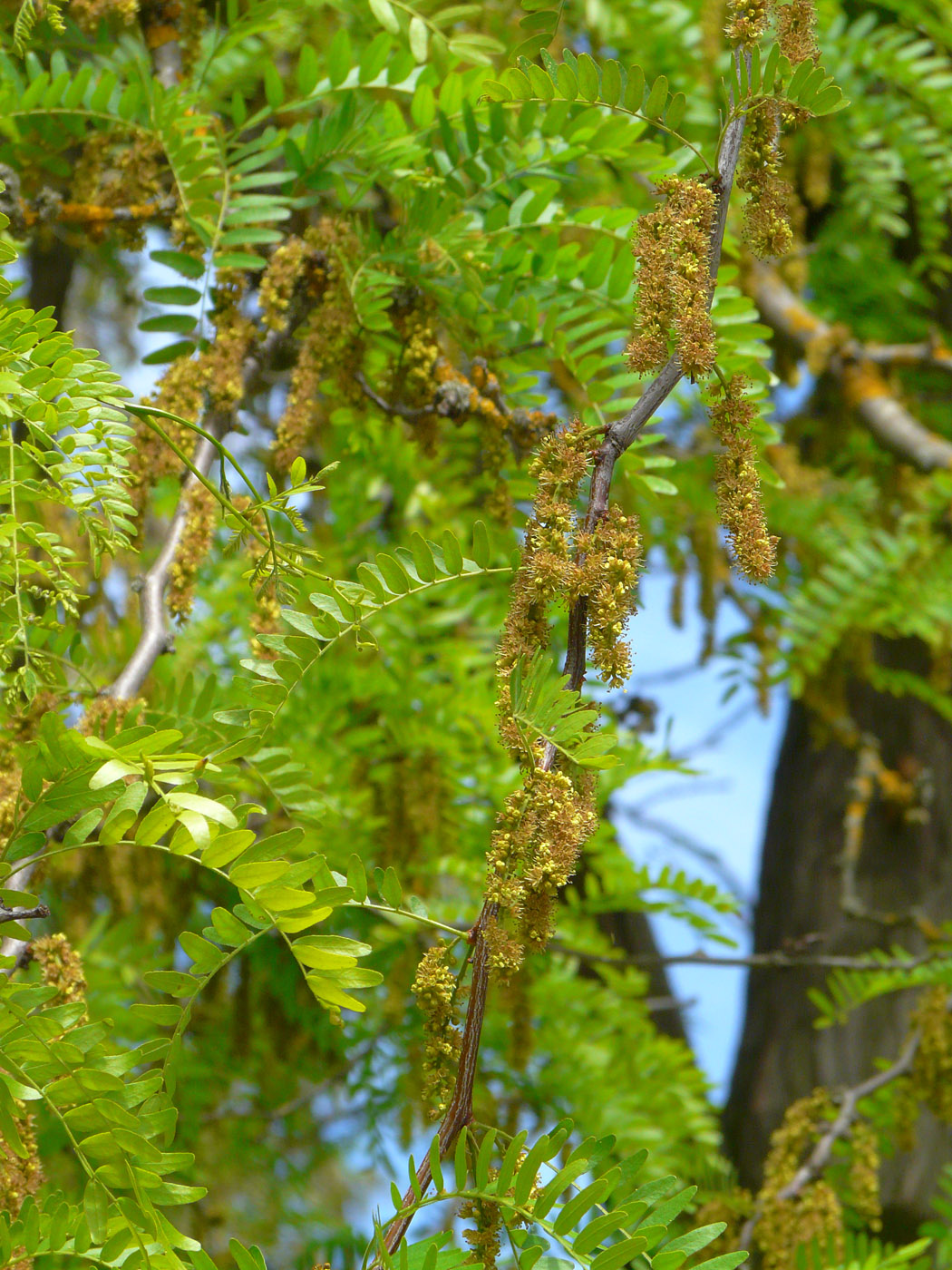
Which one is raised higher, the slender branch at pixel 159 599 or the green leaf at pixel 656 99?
the green leaf at pixel 656 99

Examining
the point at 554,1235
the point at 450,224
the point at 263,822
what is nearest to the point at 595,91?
the point at 450,224

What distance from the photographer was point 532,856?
674mm

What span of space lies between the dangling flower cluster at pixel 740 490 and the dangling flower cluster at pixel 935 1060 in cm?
121

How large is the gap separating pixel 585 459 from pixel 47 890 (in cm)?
147

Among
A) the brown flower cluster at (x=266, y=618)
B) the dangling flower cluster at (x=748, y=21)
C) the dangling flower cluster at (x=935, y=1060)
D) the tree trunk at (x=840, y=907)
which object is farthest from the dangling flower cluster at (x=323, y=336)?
the tree trunk at (x=840, y=907)

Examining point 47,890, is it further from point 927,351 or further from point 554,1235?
point 927,351

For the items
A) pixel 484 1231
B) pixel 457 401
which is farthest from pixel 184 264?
pixel 484 1231

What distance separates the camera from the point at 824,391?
115 inches

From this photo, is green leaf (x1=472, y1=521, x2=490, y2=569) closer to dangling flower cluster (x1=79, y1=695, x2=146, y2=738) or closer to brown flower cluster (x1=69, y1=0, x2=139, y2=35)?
dangling flower cluster (x1=79, y1=695, x2=146, y2=738)

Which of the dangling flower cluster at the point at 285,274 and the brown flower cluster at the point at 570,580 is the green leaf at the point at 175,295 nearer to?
the dangling flower cluster at the point at 285,274

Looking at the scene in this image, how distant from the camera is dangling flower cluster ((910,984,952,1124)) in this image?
169 centimetres

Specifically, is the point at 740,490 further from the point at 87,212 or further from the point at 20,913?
the point at 87,212

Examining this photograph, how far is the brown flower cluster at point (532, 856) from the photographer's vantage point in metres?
0.66

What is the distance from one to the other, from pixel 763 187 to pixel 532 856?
0.47 m
